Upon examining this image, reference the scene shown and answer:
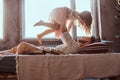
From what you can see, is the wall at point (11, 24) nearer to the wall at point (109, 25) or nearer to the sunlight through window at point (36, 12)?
the sunlight through window at point (36, 12)

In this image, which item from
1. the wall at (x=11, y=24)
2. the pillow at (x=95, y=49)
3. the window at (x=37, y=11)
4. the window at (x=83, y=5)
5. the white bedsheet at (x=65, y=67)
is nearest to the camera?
the white bedsheet at (x=65, y=67)

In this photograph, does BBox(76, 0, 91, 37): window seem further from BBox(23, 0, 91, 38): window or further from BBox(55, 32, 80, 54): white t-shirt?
BBox(55, 32, 80, 54): white t-shirt

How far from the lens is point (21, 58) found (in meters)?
1.56

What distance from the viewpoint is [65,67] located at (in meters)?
1.60

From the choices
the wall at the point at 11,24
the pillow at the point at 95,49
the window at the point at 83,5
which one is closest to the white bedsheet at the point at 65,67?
the pillow at the point at 95,49

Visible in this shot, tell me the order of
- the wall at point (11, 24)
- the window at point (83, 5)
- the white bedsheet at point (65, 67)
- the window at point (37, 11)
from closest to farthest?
the white bedsheet at point (65, 67)
the wall at point (11, 24)
the window at point (37, 11)
the window at point (83, 5)

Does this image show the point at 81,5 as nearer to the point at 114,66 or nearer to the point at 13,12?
the point at 13,12

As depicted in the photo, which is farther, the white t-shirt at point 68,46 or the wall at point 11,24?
the wall at point 11,24

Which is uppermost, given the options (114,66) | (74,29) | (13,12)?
(13,12)

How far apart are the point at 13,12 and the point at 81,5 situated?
1.03 m

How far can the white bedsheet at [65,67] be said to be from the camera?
60.9 inches

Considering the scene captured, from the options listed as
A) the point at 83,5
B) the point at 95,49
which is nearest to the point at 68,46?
the point at 95,49

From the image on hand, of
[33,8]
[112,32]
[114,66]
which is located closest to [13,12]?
[33,8]

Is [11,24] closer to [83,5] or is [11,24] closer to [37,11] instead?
[37,11]
